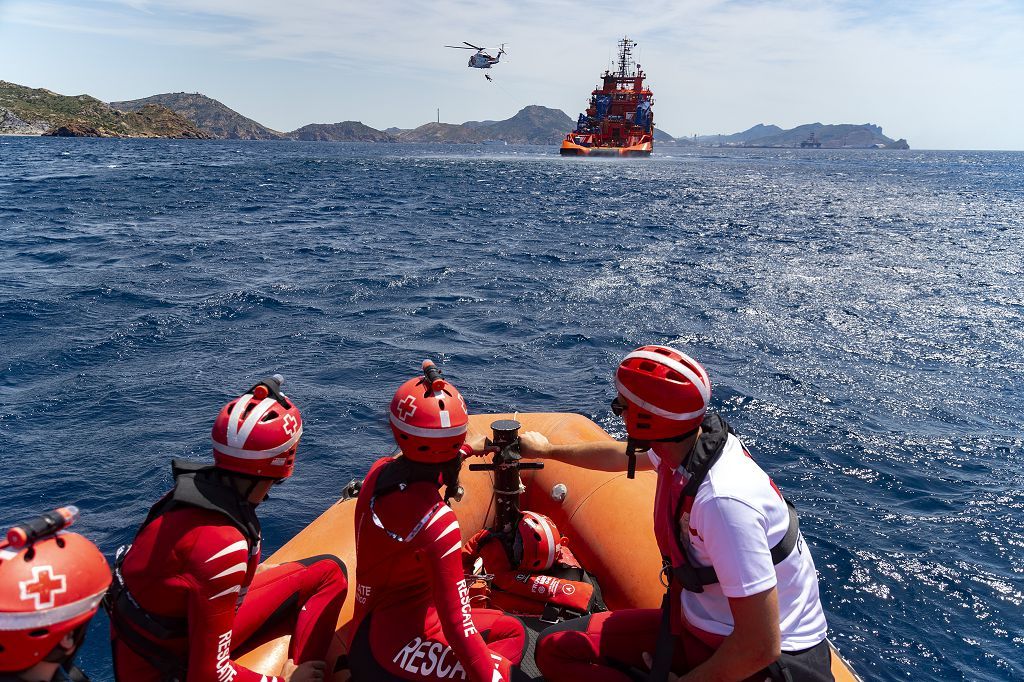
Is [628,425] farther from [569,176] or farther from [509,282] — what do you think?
[569,176]

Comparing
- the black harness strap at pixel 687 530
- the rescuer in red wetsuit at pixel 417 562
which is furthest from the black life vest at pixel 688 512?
the rescuer in red wetsuit at pixel 417 562

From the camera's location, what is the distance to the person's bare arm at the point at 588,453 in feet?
13.0

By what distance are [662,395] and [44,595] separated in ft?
7.62

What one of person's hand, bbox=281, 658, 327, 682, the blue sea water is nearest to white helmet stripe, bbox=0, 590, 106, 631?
person's hand, bbox=281, 658, 327, 682

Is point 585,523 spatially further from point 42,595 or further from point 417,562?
point 42,595

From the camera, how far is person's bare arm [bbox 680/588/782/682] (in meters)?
2.66

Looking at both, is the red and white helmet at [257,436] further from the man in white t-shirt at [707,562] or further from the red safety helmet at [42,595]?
the man in white t-shirt at [707,562]

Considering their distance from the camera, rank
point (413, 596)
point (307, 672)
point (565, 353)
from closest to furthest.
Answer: point (413, 596) < point (307, 672) < point (565, 353)

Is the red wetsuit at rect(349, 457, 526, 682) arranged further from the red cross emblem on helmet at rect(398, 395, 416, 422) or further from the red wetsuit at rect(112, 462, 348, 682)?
the red wetsuit at rect(112, 462, 348, 682)

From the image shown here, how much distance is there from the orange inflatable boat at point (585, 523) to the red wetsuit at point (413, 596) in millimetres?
870

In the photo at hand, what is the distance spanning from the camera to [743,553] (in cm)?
263

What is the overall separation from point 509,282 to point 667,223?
1463 cm

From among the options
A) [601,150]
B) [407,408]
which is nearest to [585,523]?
[407,408]

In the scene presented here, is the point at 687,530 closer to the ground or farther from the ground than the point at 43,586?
closer to the ground
